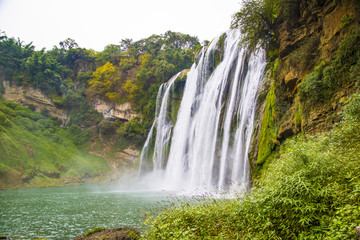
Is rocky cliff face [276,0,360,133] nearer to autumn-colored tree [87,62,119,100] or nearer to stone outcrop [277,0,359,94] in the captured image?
stone outcrop [277,0,359,94]

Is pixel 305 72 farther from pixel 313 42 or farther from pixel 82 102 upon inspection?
pixel 82 102

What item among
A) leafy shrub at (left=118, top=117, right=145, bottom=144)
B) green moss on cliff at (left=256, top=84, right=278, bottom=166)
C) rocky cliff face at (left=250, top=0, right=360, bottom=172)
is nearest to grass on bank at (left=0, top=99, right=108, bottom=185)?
leafy shrub at (left=118, top=117, right=145, bottom=144)

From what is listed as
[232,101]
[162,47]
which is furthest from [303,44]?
[162,47]

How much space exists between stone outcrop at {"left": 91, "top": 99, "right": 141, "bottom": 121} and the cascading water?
11044 mm

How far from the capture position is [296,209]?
4.02 m

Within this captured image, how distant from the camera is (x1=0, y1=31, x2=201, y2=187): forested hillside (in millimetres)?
37156

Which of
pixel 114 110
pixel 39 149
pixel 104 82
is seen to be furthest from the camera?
pixel 104 82

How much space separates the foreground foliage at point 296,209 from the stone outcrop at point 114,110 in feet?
120

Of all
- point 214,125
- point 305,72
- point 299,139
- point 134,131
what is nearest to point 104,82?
point 134,131

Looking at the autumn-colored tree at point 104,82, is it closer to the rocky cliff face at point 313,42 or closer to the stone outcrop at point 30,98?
the stone outcrop at point 30,98

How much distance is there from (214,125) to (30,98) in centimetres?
3709

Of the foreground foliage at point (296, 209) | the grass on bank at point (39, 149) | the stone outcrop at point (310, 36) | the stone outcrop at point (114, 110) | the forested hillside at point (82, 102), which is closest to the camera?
the foreground foliage at point (296, 209)

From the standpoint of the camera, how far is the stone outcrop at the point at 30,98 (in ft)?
138

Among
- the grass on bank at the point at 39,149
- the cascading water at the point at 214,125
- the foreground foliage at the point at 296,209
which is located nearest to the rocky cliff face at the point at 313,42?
the foreground foliage at the point at 296,209
